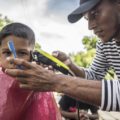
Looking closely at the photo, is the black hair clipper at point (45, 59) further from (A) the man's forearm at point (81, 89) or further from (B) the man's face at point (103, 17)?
(B) the man's face at point (103, 17)

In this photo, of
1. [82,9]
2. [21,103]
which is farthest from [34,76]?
[82,9]

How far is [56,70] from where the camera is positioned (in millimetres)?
1900

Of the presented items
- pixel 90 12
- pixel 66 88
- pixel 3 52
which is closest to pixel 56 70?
pixel 66 88

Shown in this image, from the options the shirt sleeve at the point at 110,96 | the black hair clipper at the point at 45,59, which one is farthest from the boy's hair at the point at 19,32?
the shirt sleeve at the point at 110,96

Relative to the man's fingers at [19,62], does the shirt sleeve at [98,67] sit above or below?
below

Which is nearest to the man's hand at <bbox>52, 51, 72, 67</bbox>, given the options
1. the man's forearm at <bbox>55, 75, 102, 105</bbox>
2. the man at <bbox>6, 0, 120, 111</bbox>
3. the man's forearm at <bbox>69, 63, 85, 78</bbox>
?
the man's forearm at <bbox>69, 63, 85, 78</bbox>

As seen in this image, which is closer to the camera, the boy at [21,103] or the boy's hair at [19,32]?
the boy at [21,103]

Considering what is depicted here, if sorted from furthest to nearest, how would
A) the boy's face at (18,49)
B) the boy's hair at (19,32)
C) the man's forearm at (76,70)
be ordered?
1. the man's forearm at (76,70)
2. the boy's hair at (19,32)
3. the boy's face at (18,49)

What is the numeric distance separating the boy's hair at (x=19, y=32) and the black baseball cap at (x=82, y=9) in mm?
448

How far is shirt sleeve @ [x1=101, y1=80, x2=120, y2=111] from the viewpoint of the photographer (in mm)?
1683

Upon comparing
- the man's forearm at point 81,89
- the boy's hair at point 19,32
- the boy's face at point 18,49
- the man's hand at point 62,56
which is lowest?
the man's forearm at point 81,89

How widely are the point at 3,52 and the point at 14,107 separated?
1.54ft

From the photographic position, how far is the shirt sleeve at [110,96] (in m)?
1.68

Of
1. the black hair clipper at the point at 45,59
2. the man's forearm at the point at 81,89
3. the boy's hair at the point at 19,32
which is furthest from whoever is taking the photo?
the boy's hair at the point at 19,32
